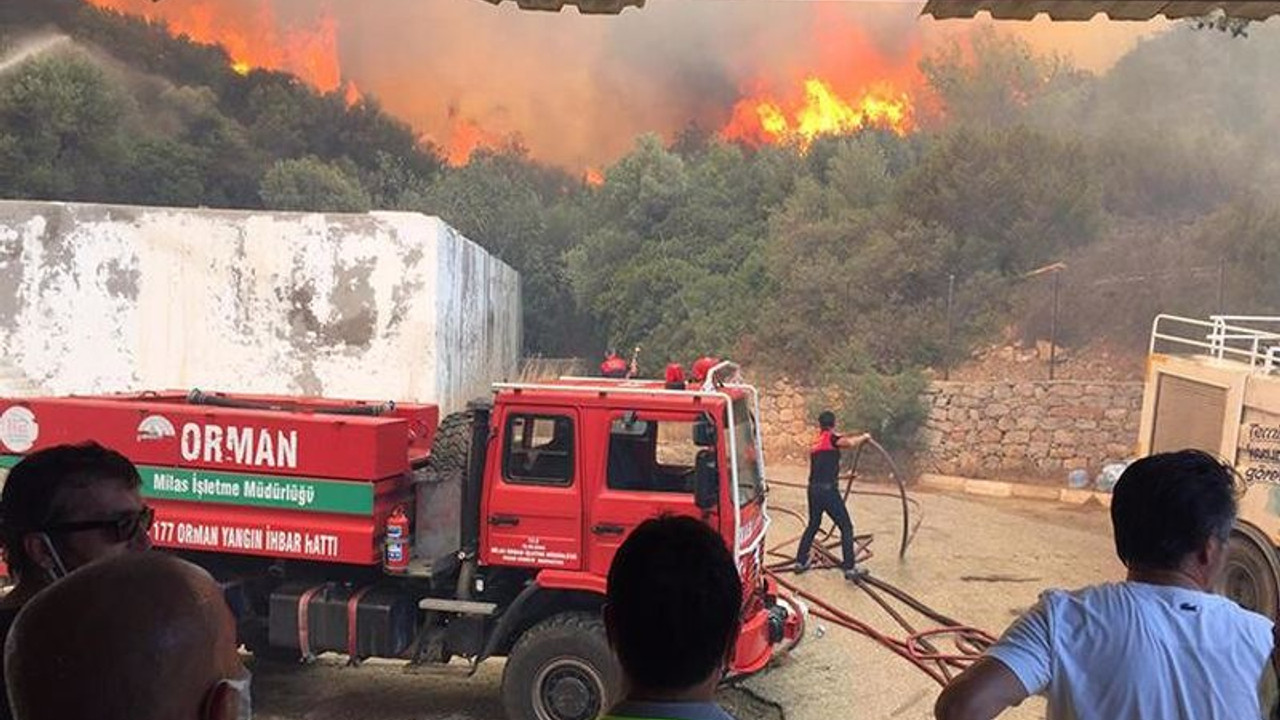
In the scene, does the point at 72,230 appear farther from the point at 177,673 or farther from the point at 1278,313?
the point at 1278,313

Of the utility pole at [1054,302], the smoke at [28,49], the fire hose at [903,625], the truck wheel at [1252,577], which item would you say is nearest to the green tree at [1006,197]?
the utility pole at [1054,302]

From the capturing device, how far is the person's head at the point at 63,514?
6.13 ft

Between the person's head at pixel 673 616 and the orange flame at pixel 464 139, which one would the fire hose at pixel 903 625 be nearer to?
the person's head at pixel 673 616

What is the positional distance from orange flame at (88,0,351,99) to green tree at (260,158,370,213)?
526 centimetres

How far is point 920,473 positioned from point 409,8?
29.5 meters

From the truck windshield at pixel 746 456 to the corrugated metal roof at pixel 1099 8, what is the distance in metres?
3.28

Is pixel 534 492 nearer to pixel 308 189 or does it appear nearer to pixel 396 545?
pixel 396 545

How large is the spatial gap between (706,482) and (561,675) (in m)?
1.48

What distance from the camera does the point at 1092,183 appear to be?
1072 inches

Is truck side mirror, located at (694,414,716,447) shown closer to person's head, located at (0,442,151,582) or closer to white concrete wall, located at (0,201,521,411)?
person's head, located at (0,442,151,582)

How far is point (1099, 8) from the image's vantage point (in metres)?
2.95

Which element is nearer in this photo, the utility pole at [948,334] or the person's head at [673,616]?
the person's head at [673,616]

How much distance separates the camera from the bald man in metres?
1.06

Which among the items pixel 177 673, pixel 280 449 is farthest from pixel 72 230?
pixel 177 673
